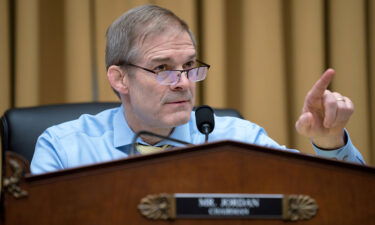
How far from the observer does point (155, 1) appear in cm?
261

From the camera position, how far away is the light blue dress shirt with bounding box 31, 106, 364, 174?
5.45 ft

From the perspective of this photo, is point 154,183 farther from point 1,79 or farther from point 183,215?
point 1,79

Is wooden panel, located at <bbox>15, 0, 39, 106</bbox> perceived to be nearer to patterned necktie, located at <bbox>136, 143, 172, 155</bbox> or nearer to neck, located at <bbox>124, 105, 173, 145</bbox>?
neck, located at <bbox>124, 105, 173, 145</bbox>

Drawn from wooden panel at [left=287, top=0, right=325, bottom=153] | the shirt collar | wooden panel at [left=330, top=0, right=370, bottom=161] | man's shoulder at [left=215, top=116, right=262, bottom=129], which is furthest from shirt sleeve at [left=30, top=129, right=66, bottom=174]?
wooden panel at [left=330, top=0, right=370, bottom=161]

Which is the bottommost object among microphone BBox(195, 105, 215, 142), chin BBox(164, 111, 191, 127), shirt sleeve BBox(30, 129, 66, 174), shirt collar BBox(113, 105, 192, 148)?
shirt sleeve BBox(30, 129, 66, 174)

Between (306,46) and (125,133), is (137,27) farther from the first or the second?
(306,46)

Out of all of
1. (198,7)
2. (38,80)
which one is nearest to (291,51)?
(198,7)

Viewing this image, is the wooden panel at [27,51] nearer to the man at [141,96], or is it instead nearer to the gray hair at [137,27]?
the man at [141,96]

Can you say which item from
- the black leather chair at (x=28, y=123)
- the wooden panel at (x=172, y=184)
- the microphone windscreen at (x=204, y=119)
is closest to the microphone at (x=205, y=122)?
the microphone windscreen at (x=204, y=119)

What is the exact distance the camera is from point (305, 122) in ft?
4.38

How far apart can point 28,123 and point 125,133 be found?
0.36 m

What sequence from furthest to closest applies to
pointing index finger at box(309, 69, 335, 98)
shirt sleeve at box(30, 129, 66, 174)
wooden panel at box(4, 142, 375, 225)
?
shirt sleeve at box(30, 129, 66, 174) < pointing index finger at box(309, 69, 335, 98) < wooden panel at box(4, 142, 375, 225)

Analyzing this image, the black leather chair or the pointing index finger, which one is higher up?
the pointing index finger

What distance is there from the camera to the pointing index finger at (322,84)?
123cm
